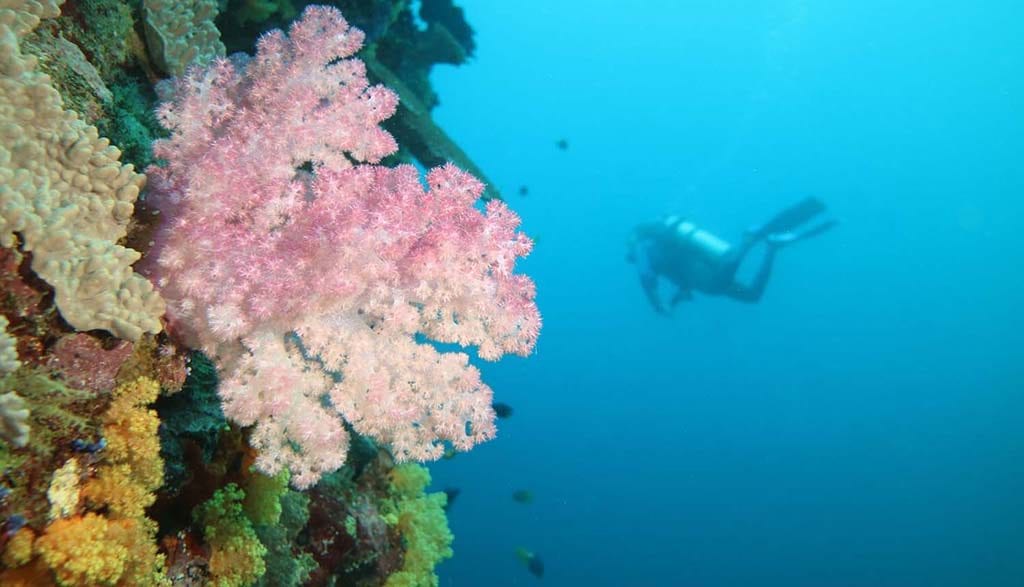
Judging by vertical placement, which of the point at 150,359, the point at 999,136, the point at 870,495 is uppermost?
the point at 999,136

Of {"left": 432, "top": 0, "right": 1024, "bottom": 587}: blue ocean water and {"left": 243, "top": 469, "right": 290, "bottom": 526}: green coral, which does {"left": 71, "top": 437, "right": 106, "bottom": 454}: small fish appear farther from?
{"left": 432, "top": 0, "right": 1024, "bottom": 587}: blue ocean water

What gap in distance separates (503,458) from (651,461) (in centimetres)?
1709

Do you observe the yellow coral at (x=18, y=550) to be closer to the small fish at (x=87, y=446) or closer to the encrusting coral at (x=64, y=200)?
the small fish at (x=87, y=446)

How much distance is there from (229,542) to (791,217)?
72.6 feet

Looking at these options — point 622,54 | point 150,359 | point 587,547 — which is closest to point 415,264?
point 150,359

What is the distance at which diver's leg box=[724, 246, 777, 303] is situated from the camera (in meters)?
20.4

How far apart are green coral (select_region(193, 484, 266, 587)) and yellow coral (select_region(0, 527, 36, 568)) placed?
910 mm

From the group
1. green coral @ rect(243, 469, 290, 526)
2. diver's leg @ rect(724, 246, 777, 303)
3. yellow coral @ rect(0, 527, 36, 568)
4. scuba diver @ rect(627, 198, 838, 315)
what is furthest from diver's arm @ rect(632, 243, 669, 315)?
yellow coral @ rect(0, 527, 36, 568)

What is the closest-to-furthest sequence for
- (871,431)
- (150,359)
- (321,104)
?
1. (150,359)
2. (321,104)
3. (871,431)

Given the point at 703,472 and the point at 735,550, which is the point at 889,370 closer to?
the point at 703,472

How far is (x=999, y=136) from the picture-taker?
104m

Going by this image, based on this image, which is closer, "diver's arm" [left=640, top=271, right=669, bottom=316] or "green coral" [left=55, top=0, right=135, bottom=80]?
"green coral" [left=55, top=0, right=135, bottom=80]

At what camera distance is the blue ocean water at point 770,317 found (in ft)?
151

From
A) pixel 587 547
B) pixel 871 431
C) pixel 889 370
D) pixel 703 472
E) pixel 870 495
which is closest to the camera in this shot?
pixel 587 547
